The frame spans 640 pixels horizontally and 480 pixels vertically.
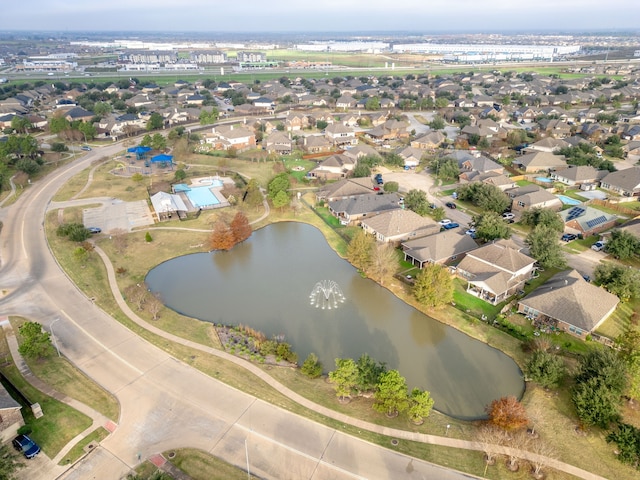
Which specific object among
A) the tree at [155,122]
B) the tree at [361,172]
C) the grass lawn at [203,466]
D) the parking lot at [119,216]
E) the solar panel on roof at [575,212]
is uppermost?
the tree at [155,122]

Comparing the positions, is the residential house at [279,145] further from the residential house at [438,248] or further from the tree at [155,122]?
the residential house at [438,248]

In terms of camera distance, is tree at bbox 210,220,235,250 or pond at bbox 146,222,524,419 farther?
tree at bbox 210,220,235,250

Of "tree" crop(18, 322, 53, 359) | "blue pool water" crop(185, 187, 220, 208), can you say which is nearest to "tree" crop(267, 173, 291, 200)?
"blue pool water" crop(185, 187, 220, 208)

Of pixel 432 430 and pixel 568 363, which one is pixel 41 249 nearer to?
pixel 432 430

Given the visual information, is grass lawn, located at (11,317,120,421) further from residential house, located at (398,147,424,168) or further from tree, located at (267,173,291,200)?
residential house, located at (398,147,424,168)

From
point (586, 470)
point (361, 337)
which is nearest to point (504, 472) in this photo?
point (586, 470)

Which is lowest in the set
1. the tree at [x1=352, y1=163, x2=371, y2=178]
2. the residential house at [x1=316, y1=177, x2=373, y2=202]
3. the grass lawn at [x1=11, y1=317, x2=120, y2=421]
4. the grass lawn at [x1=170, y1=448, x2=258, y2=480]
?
the grass lawn at [x1=170, y1=448, x2=258, y2=480]

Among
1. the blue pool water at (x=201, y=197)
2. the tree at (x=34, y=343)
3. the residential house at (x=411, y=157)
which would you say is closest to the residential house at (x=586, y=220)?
the residential house at (x=411, y=157)
